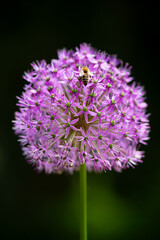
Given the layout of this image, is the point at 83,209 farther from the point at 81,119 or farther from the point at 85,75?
the point at 85,75

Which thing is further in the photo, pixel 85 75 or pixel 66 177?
pixel 66 177

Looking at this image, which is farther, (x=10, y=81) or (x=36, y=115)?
(x=10, y=81)

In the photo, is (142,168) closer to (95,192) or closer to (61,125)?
(95,192)

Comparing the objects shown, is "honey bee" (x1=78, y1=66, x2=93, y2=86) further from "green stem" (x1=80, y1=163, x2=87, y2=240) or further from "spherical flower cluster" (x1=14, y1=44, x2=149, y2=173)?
"green stem" (x1=80, y1=163, x2=87, y2=240)

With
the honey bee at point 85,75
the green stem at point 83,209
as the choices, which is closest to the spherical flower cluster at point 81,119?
the honey bee at point 85,75

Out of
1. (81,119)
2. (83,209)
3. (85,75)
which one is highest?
(85,75)

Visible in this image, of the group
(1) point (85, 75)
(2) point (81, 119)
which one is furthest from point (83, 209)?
(1) point (85, 75)

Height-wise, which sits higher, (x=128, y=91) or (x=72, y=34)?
(x=72, y=34)

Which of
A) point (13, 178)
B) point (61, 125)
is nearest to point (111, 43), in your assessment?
point (13, 178)
